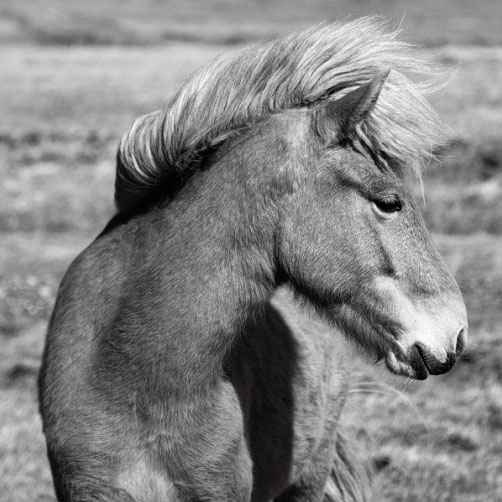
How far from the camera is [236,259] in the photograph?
14.1 feet

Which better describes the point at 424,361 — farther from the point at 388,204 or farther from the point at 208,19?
the point at 208,19

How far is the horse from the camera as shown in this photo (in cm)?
415

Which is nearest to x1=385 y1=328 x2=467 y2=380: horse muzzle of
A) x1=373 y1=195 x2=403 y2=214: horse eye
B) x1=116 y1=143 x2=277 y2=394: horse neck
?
x1=373 y1=195 x2=403 y2=214: horse eye

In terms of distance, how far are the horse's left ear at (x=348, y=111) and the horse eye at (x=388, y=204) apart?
13.5 inches

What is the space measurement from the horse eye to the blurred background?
22.1 inches

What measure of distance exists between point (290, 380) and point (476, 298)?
7.69m

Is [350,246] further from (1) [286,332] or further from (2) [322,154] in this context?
(1) [286,332]

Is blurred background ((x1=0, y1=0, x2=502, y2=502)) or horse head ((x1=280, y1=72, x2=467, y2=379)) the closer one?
horse head ((x1=280, y1=72, x2=467, y2=379))

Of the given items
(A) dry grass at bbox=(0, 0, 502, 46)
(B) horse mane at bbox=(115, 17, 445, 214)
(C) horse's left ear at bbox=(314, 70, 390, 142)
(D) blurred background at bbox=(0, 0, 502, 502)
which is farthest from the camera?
(A) dry grass at bbox=(0, 0, 502, 46)

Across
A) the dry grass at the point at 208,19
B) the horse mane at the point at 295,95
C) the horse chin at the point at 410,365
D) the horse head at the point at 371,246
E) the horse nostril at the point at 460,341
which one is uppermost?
the horse mane at the point at 295,95

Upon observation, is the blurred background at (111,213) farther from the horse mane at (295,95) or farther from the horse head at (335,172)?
the horse head at (335,172)

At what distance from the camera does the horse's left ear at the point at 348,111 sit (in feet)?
13.1

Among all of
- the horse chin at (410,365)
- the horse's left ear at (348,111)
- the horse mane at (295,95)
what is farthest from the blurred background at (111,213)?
the horse chin at (410,365)

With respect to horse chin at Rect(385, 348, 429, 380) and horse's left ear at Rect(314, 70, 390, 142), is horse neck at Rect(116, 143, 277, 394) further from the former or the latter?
→ horse chin at Rect(385, 348, 429, 380)
